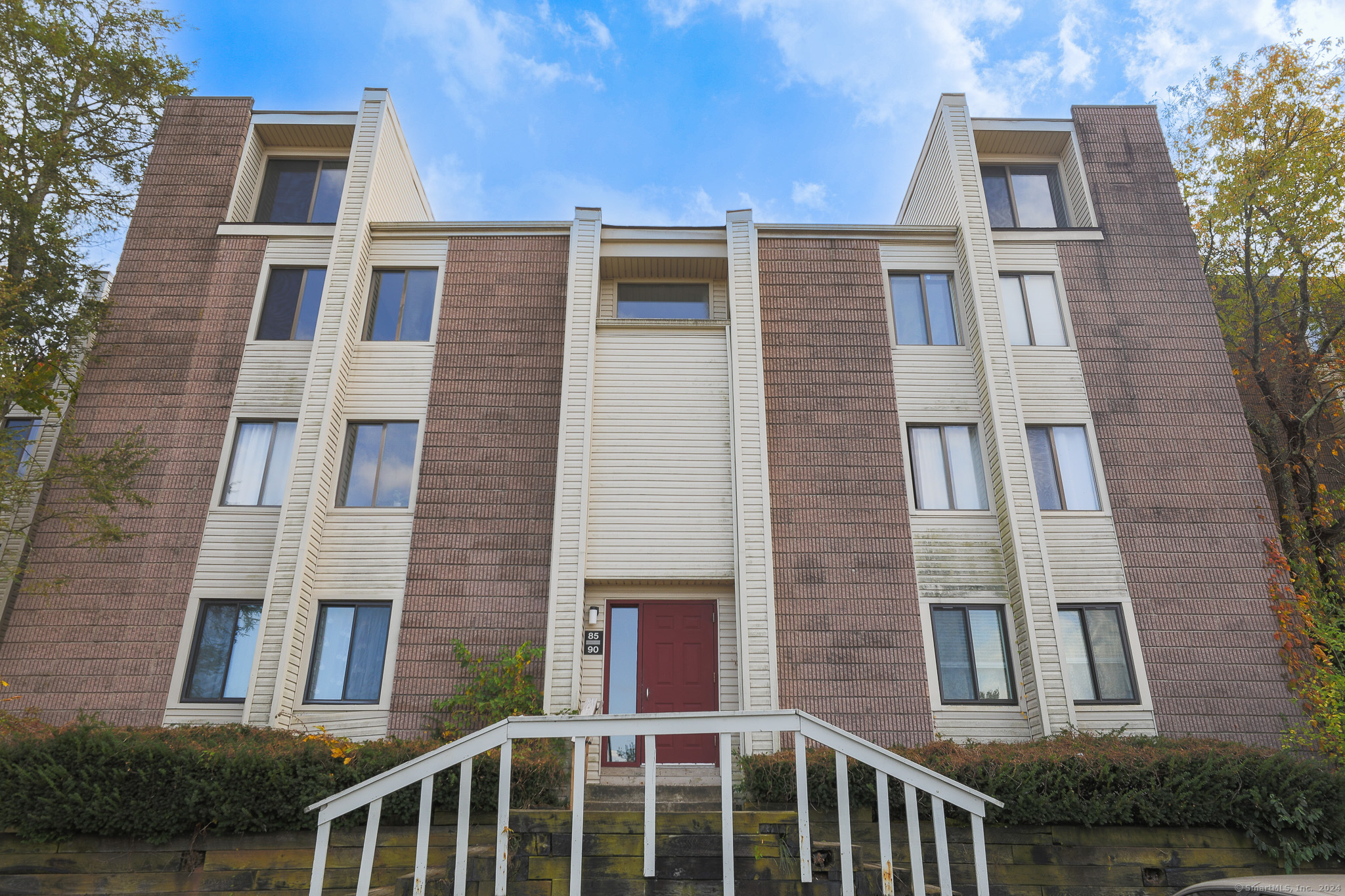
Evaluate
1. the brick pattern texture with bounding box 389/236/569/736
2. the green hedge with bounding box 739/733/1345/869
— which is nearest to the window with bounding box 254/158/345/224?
the brick pattern texture with bounding box 389/236/569/736

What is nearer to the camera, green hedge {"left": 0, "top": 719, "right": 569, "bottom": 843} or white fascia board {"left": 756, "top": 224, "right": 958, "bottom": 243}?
green hedge {"left": 0, "top": 719, "right": 569, "bottom": 843}

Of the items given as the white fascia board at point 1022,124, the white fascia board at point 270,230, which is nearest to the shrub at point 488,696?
the white fascia board at point 270,230

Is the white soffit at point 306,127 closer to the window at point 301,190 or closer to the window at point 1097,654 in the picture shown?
the window at point 301,190

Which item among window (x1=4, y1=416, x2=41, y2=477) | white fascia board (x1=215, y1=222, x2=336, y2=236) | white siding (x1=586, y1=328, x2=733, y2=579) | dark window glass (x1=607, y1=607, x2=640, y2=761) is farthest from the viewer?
white fascia board (x1=215, y1=222, x2=336, y2=236)

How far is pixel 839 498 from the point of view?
452 inches

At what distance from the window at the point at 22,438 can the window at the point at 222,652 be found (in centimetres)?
350

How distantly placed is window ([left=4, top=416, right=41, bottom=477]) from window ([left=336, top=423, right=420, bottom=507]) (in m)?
4.24

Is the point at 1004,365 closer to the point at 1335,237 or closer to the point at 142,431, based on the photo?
the point at 1335,237

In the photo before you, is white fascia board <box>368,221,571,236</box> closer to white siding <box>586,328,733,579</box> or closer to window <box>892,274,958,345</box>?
white siding <box>586,328,733,579</box>

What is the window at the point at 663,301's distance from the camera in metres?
13.3

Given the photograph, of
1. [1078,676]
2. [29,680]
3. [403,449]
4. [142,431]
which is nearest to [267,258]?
[142,431]

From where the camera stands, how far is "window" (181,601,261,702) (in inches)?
408

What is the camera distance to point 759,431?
38.1 ft

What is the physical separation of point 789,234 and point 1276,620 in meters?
8.87
